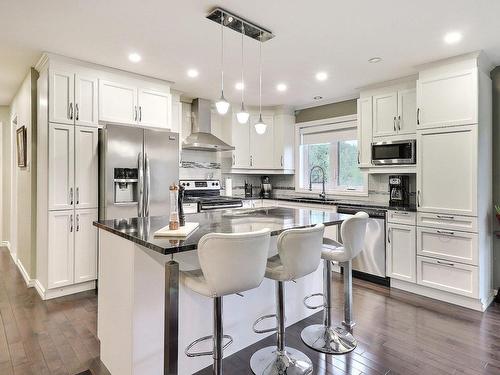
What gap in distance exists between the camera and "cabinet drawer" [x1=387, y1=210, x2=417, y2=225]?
3.43 metres

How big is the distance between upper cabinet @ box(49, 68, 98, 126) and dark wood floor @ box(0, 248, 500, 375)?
190 centimetres

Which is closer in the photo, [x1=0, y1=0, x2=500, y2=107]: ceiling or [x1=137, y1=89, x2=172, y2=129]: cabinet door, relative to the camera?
[x1=0, y1=0, x2=500, y2=107]: ceiling

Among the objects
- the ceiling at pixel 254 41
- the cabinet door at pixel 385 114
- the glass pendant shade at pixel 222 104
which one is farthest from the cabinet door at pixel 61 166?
the cabinet door at pixel 385 114

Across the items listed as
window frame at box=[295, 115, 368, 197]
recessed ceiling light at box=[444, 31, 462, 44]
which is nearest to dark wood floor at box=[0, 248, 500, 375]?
window frame at box=[295, 115, 368, 197]

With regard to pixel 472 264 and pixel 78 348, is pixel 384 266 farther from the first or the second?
pixel 78 348

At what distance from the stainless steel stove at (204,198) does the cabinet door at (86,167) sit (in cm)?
105

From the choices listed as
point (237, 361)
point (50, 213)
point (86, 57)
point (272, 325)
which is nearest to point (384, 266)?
point (272, 325)

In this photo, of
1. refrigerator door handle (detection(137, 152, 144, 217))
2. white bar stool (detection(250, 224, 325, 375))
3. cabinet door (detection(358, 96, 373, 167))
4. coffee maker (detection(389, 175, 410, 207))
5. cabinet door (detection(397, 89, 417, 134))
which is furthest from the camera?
cabinet door (detection(358, 96, 373, 167))

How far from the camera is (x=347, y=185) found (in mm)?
4828

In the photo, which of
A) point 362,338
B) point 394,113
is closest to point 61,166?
point 362,338

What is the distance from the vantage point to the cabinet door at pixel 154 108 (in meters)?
3.75

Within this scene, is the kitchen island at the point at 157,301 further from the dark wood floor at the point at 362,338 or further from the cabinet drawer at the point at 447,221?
the cabinet drawer at the point at 447,221

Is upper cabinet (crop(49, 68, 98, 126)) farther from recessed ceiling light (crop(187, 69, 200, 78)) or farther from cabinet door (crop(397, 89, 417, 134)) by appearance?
cabinet door (crop(397, 89, 417, 134))

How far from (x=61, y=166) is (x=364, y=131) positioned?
145 inches
